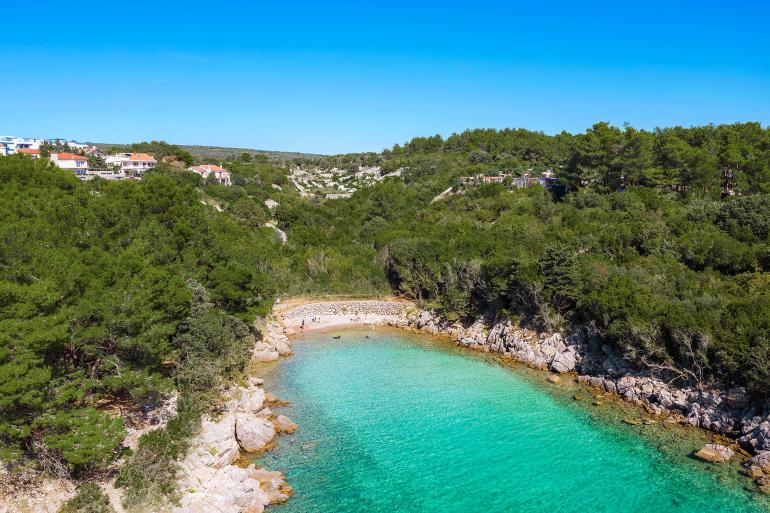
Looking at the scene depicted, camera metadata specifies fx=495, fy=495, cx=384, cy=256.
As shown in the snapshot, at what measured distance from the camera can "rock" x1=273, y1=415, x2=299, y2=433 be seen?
2336cm

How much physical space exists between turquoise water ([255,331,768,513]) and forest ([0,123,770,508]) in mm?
4744

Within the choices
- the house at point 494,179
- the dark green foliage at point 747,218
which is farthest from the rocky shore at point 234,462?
the house at point 494,179

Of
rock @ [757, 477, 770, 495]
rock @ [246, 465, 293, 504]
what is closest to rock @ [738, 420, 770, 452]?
rock @ [757, 477, 770, 495]

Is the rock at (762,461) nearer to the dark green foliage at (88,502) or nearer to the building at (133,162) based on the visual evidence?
the dark green foliage at (88,502)

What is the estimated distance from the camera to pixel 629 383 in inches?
1056

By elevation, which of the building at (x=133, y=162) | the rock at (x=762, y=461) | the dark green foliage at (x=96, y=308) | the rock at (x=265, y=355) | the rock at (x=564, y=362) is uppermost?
the building at (x=133, y=162)

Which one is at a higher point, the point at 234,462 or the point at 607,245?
the point at 607,245

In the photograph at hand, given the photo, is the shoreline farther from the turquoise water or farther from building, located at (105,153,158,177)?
building, located at (105,153,158,177)

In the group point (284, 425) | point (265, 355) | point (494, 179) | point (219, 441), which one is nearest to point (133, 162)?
point (494, 179)

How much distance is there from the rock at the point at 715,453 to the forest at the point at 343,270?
3.08m

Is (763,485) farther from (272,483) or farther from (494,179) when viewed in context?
(494,179)

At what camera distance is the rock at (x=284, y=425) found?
23.4 meters

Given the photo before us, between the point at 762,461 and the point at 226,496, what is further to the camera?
the point at 762,461

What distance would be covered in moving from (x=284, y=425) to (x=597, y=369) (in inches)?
718
